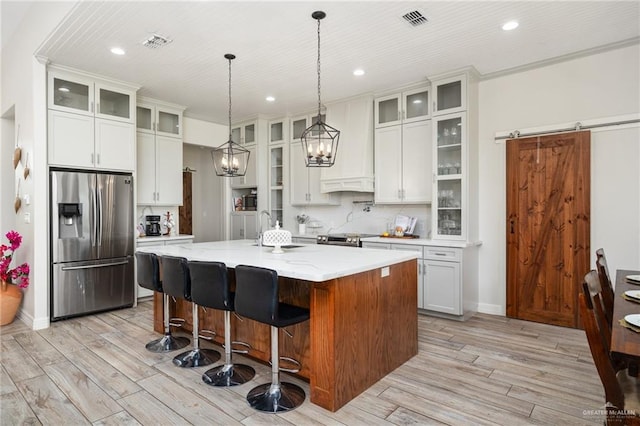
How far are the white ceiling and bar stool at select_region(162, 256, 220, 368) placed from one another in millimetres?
2117

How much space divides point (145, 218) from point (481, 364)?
16.4 feet

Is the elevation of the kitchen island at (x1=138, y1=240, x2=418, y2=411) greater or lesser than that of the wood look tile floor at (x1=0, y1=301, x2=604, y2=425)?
greater

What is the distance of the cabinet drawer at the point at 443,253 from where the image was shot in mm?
4156

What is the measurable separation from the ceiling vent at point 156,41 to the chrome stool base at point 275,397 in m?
3.27

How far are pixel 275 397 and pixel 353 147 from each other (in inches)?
146

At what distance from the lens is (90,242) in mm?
4371

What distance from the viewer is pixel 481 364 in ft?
9.87

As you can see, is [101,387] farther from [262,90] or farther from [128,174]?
[262,90]

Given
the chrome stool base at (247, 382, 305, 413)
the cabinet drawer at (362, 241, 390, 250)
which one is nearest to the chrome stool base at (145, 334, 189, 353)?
the chrome stool base at (247, 382, 305, 413)

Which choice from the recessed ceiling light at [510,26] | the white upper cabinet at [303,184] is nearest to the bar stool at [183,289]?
the white upper cabinet at [303,184]

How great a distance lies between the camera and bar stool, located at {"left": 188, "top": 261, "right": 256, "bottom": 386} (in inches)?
101

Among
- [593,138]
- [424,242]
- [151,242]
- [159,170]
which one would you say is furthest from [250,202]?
[593,138]

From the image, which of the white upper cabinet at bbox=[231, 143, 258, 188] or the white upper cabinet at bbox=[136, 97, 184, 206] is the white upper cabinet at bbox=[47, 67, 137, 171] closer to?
the white upper cabinet at bbox=[136, 97, 184, 206]

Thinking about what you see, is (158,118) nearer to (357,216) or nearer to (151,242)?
(151,242)
